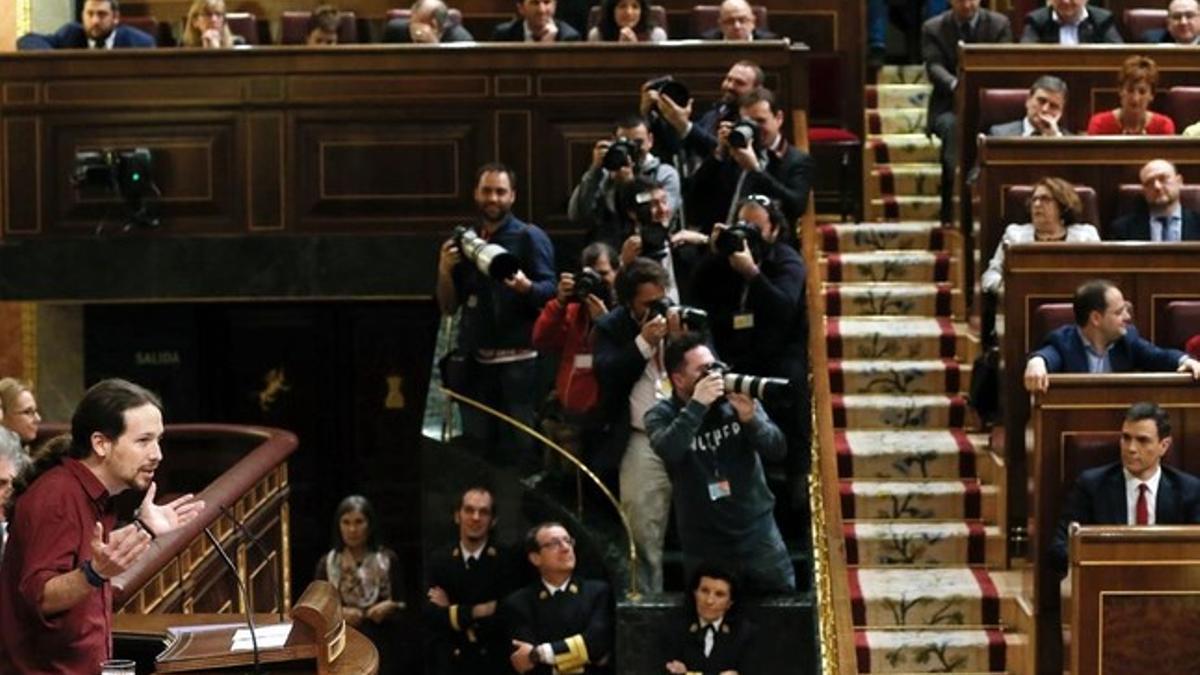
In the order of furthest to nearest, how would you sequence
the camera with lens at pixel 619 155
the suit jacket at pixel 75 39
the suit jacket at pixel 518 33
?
the suit jacket at pixel 75 39, the suit jacket at pixel 518 33, the camera with lens at pixel 619 155

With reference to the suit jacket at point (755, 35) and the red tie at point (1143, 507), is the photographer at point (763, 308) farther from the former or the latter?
the suit jacket at point (755, 35)

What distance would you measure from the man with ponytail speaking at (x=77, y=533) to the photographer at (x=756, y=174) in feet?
15.7

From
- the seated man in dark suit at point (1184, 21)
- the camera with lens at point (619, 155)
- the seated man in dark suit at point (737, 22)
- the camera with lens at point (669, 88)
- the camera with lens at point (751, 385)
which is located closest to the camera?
the camera with lens at point (751, 385)

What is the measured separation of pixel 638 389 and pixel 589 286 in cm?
44

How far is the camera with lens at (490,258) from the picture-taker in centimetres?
913

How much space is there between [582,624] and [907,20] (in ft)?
16.1

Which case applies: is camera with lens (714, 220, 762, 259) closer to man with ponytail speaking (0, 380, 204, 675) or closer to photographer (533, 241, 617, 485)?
photographer (533, 241, 617, 485)

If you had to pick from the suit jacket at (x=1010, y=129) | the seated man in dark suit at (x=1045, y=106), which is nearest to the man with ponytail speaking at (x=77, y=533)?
the seated man in dark suit at (x=1045, y=106)

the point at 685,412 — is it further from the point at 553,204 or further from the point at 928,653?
the point at 553,204

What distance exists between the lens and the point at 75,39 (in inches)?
445

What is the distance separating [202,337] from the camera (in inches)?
475

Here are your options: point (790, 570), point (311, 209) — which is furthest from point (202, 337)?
point (790, 570)

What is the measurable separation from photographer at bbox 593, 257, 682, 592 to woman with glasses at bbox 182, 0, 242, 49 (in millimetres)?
2990

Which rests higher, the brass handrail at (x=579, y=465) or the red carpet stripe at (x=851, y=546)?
the brass handrail at (x=579, y=465)
